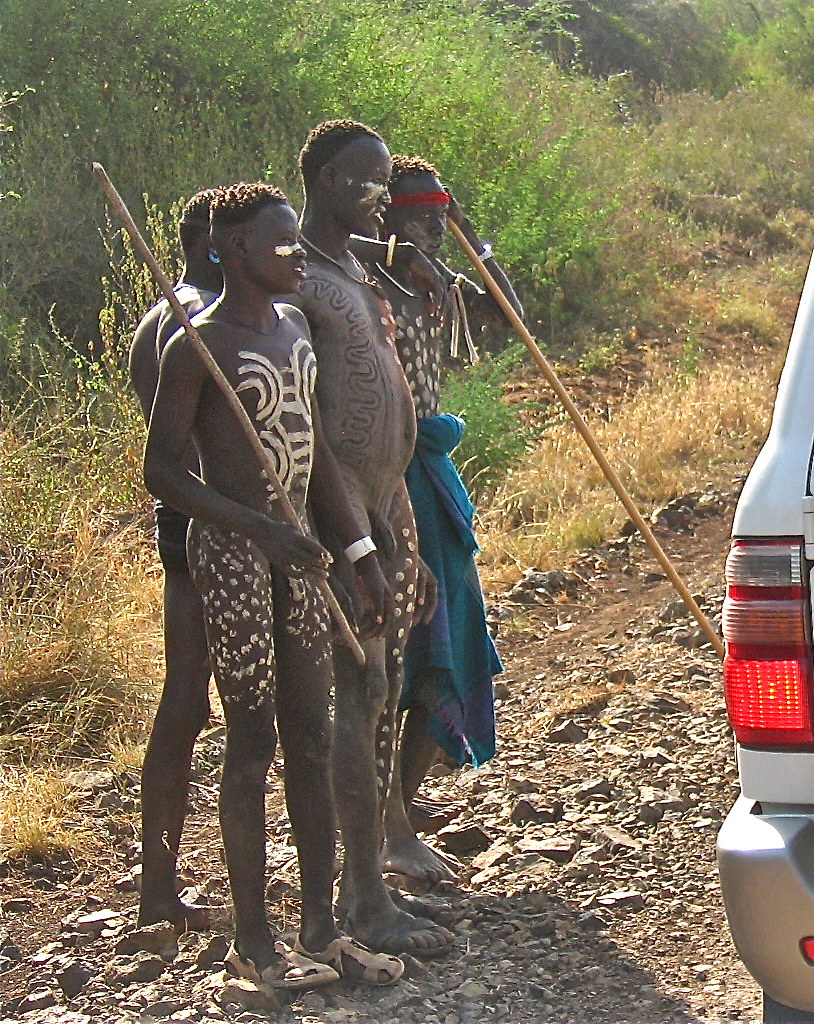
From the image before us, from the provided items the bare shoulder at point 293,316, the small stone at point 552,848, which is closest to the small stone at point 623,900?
the small stone at point 552,848

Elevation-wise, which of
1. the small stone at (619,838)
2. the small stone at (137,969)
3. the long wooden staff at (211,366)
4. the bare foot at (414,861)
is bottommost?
the small stone at (619,838)

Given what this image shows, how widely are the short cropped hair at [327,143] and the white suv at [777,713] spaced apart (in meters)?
1.46

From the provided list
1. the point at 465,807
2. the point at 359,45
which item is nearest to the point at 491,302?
the point at 465,807

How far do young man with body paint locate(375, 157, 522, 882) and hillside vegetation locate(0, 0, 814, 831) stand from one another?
1.29 metres

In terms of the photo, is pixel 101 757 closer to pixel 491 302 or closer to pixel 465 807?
pixel 465 807

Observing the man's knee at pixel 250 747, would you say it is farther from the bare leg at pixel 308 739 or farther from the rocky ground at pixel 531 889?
the rocky ground at pixel 531 889

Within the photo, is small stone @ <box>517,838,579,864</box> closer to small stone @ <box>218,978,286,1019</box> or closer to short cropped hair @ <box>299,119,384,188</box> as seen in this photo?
small stone @ <box>218,978,286,1019</box>

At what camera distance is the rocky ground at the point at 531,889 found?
133 inches

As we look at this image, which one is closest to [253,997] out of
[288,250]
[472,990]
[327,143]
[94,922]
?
[472,990]

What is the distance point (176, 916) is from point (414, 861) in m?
0.67

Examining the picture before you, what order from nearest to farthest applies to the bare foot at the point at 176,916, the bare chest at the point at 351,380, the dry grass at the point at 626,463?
the bare chest at the point at 351,380, the bare foot at the point at 176,916, the dry grass at the point at 626,463

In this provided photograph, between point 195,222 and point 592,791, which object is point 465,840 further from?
point 195,222

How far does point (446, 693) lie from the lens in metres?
4.14

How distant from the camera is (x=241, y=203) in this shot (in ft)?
10.9
